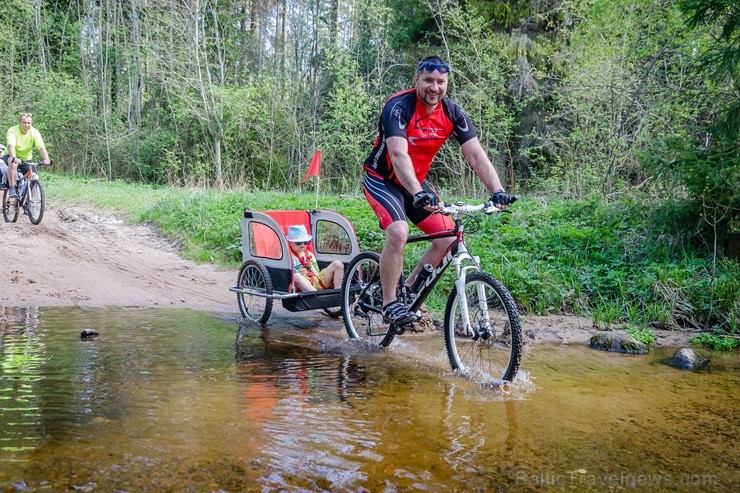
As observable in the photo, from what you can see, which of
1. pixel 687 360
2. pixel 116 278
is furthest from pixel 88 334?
pixel 687 360

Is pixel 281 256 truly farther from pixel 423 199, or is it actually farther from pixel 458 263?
pixel 423 199

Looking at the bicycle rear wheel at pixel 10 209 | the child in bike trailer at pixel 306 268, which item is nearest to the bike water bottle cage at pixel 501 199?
the child in bike trailer at pixel 306 268

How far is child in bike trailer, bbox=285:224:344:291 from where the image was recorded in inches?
265

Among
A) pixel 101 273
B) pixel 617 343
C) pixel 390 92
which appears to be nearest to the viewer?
pixel 617 343

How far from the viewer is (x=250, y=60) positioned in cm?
2662

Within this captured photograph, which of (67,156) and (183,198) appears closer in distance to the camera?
(183,198)

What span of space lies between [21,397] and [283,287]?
A: 10.2 ft

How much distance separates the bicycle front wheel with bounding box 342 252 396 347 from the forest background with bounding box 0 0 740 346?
340 centimetres

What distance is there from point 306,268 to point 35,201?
7.82 metres

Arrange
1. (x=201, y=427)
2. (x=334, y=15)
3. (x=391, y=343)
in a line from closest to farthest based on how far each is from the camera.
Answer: (x=201, y=427) < (x=391, y=343) < (x=334, y=15)

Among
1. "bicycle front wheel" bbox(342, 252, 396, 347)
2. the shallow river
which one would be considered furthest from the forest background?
"bicycle front wheel" bbox(342, 252, 396, 347)

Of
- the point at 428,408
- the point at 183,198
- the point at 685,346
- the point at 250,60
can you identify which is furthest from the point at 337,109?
the point at 428,408

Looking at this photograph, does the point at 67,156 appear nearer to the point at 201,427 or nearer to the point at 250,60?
the point at 250,60

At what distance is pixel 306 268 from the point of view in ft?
22.8
